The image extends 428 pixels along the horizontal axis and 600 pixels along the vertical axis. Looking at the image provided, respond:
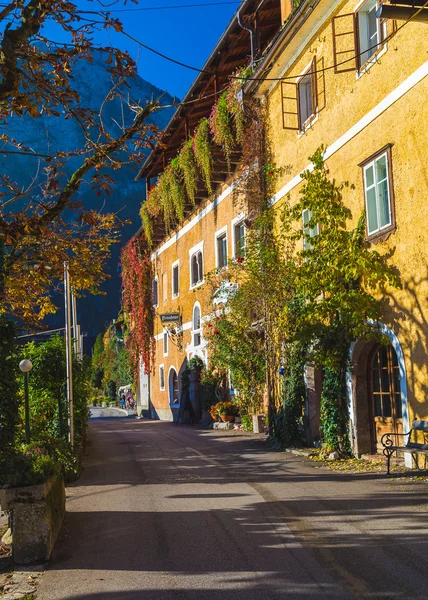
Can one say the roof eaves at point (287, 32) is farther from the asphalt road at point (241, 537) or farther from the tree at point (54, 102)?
the asphalt road at point (241, 537)

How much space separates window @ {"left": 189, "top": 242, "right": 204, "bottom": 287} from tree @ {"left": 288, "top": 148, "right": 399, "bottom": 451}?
12451 mm

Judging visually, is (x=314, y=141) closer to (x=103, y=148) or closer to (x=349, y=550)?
(x=103, y=148)

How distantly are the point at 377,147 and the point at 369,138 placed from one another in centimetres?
42

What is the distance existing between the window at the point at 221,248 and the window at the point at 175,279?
19.5 ft

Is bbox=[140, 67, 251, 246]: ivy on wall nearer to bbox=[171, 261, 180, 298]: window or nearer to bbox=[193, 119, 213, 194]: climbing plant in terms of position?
bbox=[193, 119, 213, 194]: climbing plant

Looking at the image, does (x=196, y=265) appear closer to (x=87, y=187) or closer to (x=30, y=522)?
(x=30, y=522)

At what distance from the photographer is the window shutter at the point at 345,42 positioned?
44.2 feet

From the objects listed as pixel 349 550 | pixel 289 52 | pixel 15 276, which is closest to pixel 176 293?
pixel 289 52

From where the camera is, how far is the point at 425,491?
9.30 meters

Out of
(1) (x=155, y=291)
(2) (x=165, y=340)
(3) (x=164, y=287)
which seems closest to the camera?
(2) (x=165, y=340)

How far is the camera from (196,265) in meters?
28.3

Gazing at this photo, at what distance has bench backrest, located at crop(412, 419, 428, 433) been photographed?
1094cm

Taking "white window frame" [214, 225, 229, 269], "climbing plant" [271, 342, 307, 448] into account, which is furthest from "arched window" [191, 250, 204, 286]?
"climbing plant" [271, 342, 307, 448]

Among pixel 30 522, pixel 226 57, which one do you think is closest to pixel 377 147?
pixel 30 522
